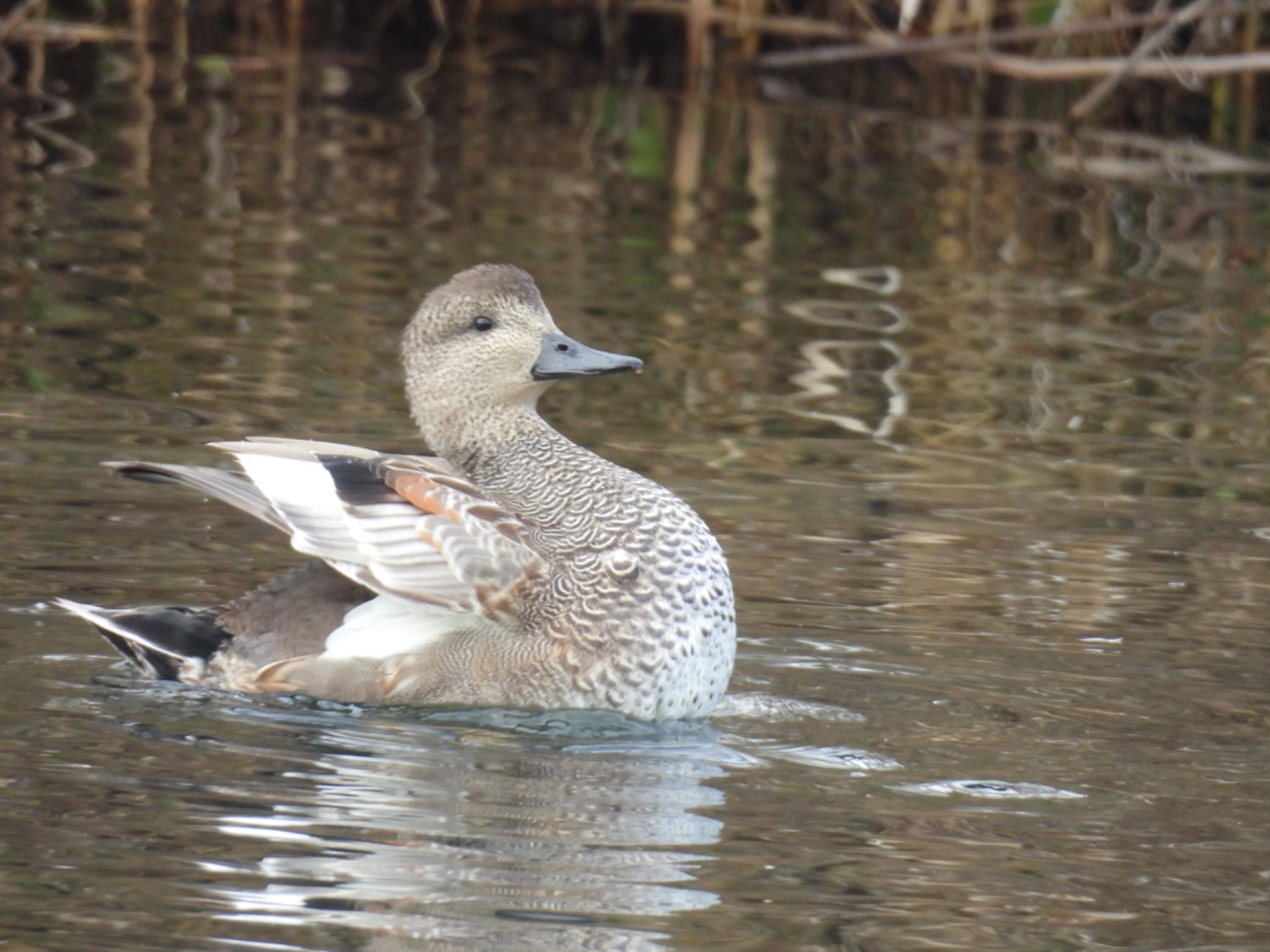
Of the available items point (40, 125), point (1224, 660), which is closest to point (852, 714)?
point (1224, 660)

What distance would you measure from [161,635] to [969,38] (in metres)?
8.39

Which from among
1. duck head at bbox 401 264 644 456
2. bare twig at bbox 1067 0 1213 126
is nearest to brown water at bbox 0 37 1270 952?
bare twig at bbox 1067 0 1213 126

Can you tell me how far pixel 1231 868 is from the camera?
13.3ft

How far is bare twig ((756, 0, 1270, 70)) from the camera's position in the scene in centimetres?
1180

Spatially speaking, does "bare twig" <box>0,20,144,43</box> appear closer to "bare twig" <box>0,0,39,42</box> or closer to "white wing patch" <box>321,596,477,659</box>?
"bare twig" <box>0,0,39,42</box>

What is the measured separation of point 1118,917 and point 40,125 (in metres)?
9.88

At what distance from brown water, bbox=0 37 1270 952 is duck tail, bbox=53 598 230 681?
0.24ft

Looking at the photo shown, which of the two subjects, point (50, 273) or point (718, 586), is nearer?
point (718, 586)

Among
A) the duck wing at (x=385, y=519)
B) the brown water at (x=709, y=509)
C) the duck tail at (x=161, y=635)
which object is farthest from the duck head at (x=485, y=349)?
the brown water at (x=709, y=509)

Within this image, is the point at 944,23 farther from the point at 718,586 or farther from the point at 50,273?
the point at 718,586

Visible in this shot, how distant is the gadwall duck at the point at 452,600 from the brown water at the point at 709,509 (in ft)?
0.28

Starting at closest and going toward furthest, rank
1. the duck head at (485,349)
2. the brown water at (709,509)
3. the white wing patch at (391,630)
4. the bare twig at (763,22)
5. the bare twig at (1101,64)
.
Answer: the brown water at (709,509) < the white wing patch at (391,630) < the duck head at (485,349) < the bare twig at (1101,64) < the bare twig at (763,22)

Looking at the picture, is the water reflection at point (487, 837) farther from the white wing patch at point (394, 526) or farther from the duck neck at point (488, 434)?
the duck neck at point (488, 434)

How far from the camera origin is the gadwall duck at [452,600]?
478 cm
